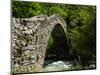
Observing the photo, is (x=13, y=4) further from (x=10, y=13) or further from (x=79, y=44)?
(x=79, y=44)

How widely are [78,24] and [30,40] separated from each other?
23.9 inches

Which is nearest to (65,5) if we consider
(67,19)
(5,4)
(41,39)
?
(67,19)

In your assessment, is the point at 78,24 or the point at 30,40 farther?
the point at 78,24

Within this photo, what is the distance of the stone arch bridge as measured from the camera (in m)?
2.49

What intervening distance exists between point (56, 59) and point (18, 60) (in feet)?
1.42

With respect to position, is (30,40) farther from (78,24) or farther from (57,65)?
(78,24)

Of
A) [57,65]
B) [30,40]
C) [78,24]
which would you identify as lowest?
[57,65]

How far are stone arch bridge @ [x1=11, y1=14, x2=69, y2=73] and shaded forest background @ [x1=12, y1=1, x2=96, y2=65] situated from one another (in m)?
0.08

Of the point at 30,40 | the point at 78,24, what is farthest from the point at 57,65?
the point at 78,24

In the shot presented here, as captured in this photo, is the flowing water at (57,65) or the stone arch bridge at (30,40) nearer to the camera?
the stone arch bridge at (30,40)

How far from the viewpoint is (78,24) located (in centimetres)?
276

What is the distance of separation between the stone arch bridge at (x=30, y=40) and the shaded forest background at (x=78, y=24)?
78 millimetres

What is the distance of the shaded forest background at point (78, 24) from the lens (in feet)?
8.60

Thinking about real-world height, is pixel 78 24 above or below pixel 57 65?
above
